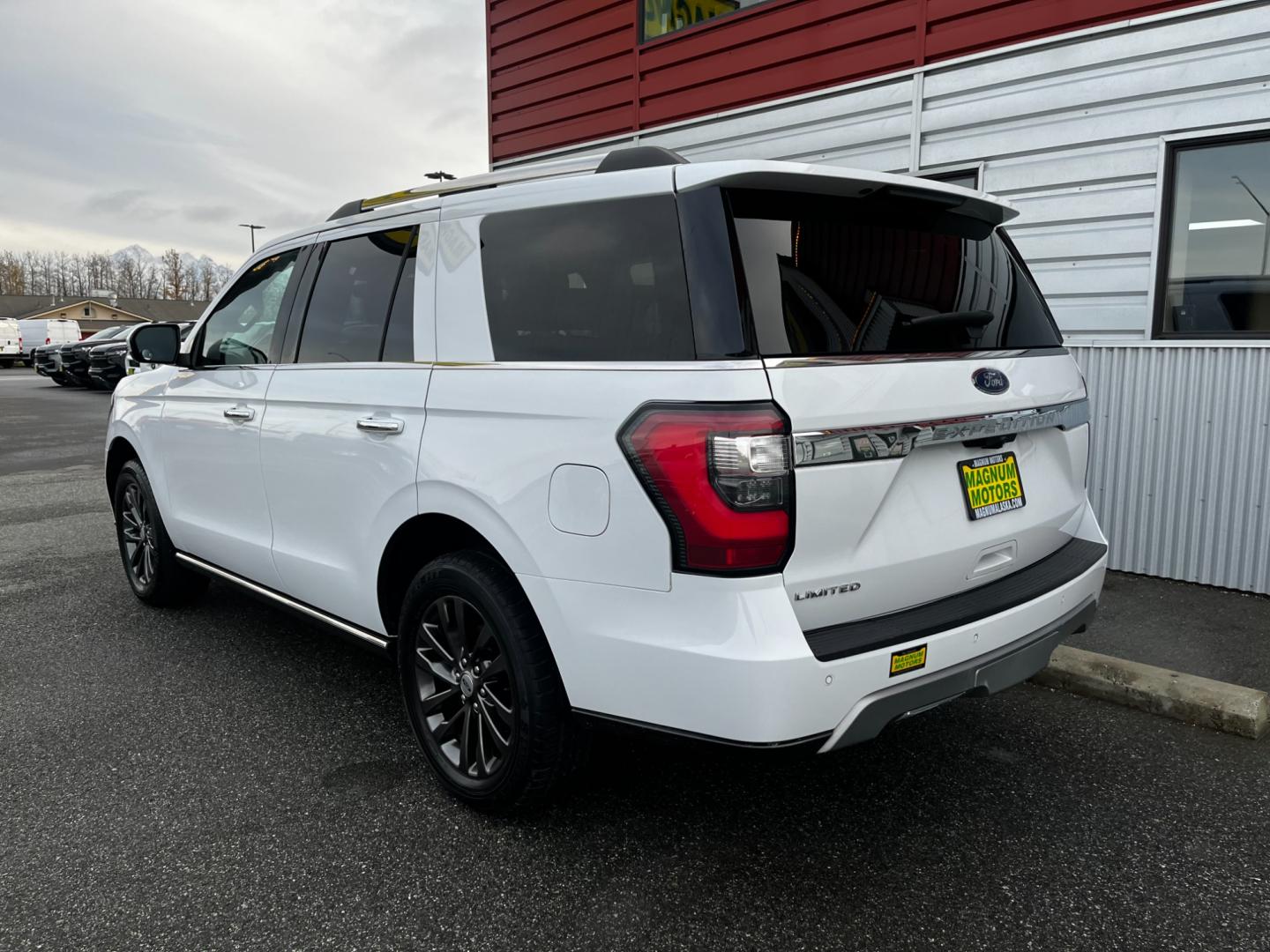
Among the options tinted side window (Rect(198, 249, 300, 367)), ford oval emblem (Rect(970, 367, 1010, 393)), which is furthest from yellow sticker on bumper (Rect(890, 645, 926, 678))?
tinted side window (Rect(198, 249, 300, 367))

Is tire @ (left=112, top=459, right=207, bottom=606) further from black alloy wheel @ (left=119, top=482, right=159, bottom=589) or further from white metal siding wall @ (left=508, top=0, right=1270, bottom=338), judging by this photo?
white metal siding wall @ (left=508, top=0, right=1270, bottom=338)

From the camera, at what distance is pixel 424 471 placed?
9.29 ft

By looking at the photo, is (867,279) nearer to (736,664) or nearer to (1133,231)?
(736,664)

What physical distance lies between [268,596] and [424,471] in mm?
1434

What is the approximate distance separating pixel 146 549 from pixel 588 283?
3.60 metres

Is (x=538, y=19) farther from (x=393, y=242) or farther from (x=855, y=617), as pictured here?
(x=855, y=617)

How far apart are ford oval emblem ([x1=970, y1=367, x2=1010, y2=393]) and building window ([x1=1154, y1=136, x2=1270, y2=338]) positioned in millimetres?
3467

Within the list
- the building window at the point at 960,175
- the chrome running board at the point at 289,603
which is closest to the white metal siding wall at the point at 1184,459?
the building window at the point at 960,175

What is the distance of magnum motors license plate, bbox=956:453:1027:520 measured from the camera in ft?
8.23

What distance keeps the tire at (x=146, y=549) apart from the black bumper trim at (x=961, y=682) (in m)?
3.70

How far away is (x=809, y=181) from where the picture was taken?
2367mm

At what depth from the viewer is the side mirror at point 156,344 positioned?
14.8 ft

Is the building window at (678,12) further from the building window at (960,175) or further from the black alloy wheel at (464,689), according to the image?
the black alloy wheel at (464,689)

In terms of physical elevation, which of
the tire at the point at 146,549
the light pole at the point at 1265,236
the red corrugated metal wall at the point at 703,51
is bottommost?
the tire at the point at 146,549
